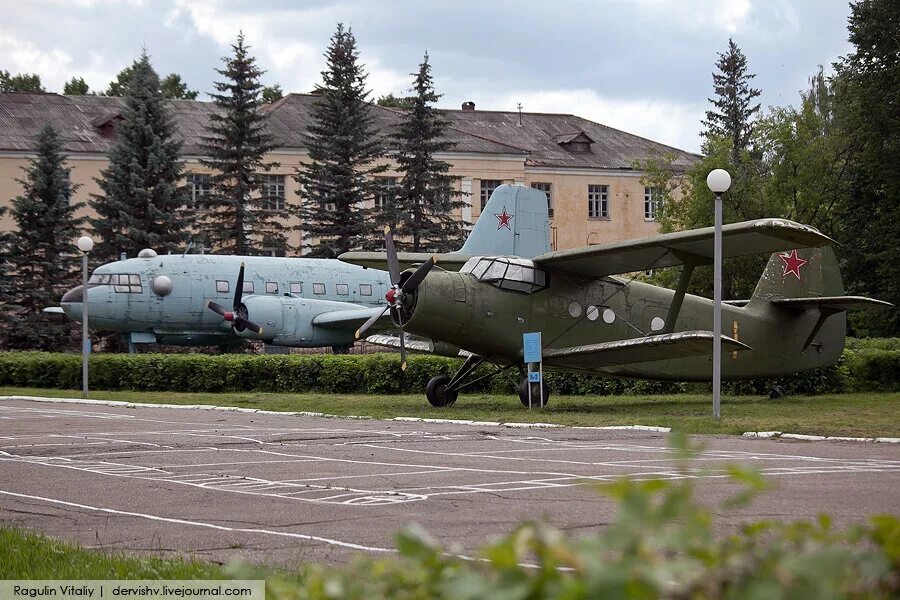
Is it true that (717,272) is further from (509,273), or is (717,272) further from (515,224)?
(515,224)

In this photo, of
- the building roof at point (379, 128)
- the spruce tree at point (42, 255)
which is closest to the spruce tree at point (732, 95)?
the building roof at point (379, 128)

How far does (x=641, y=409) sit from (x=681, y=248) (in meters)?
3.51

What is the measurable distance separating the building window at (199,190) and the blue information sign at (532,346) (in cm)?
3424

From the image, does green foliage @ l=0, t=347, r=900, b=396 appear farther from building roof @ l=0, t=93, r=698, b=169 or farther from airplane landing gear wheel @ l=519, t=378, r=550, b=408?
building roof @ l=0, t=93, r=698, b=169

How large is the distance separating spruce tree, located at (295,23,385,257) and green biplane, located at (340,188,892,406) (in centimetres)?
3069

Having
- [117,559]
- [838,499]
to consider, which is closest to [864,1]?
[838,499]

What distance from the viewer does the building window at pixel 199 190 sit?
55.9 metres

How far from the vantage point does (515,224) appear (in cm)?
3406

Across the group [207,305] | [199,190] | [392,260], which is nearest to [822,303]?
[392,260]

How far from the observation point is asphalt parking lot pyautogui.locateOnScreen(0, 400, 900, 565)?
27.4 feet

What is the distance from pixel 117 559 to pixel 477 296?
16.5 meters

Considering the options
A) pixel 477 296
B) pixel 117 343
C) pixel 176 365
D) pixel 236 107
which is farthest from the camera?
pixel 236 107

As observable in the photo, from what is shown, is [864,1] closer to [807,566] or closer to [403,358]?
[403,358]

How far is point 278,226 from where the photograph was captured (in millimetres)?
58375
